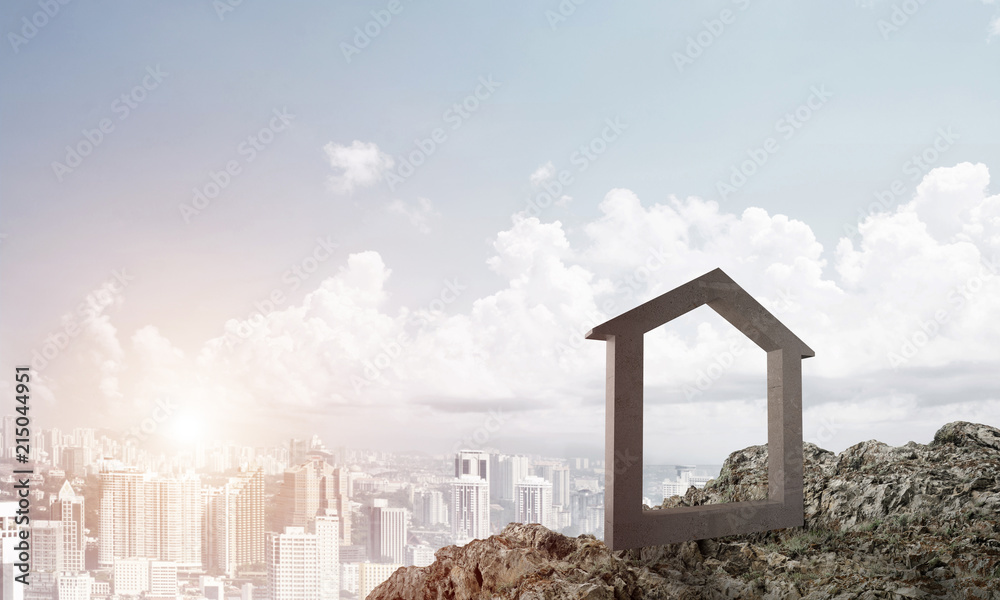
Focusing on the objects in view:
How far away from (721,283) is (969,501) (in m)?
4.65

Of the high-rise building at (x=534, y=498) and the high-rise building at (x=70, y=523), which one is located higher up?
the high-rise building at (x=534, y=498)

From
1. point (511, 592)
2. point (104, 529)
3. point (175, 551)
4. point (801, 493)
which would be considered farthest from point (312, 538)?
point (801, 493)

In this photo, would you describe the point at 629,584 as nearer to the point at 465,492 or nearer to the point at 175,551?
the point at 465,492

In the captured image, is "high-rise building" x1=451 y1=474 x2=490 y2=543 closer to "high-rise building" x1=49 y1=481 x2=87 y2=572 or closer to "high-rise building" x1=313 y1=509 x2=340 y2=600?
"high-rise building" x1=313 y1=509 x2=340 y2=600

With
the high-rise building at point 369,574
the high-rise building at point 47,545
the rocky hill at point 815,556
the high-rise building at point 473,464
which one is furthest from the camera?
the high-rise building at point 47,545

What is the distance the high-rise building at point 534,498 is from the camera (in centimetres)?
1297

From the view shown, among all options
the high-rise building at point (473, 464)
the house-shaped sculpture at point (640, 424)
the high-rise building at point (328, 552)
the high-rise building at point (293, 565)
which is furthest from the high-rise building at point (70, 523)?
the house-shaped sculpture at point (640, 424)

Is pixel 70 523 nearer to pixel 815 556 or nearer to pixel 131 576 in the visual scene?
pixel 131 576

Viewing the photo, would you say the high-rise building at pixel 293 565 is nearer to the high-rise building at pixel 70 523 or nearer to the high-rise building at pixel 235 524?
the high-rise building at pixel 235 524

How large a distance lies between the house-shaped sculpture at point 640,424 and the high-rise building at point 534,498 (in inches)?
157

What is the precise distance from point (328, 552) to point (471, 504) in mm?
4224

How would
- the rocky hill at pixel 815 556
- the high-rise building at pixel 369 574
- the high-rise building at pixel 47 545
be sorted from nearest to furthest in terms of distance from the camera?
the rocky hill at pixel 815 556 < the high-rise building at pixel 369 574 < the high-rise building at pixel 47 545

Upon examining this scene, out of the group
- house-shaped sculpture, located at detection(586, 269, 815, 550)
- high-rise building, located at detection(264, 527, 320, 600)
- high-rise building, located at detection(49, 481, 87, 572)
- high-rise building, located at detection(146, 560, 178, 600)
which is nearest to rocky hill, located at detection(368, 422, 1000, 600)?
house-shaped sculpture, located at detection(586, 269, 815, 550)

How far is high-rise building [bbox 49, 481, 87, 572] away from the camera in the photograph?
16953 millimetres
